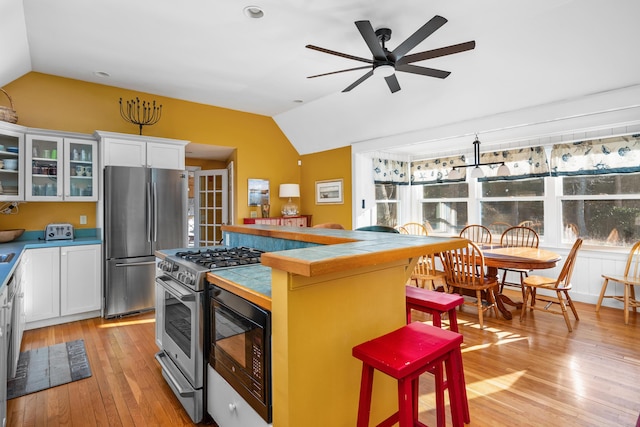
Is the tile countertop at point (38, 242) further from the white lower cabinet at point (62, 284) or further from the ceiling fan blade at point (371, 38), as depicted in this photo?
the ceiling fan blade at point (371, 38)

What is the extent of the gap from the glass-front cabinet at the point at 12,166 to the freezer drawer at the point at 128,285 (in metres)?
1.21

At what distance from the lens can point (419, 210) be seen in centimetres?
641

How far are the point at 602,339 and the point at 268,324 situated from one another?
343 centimetres

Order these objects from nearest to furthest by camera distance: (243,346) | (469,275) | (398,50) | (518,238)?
(243,346) → (398,50) → (469,275) → (518,238)

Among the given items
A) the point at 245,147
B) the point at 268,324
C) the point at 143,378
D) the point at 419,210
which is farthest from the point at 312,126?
the point at 268,324

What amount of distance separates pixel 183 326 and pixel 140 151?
2930mm

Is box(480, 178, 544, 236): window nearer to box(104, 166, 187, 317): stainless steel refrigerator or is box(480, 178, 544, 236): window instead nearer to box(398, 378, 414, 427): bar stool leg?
box(398, 378, 414, 427): bar stool leg

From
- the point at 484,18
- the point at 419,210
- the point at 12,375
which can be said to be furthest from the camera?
the point at 419,210

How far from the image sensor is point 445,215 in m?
6.03

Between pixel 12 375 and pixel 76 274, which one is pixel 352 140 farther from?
pixel 12 375

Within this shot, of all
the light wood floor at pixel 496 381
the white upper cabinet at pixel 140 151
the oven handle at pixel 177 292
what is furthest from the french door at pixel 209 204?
the oven handle at pixel 177 292

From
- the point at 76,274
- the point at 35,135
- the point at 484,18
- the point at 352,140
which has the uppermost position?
the point at 484,18

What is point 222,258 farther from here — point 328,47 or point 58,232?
point 58,232

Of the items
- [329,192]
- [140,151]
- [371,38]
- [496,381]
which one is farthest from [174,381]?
[329,192]
